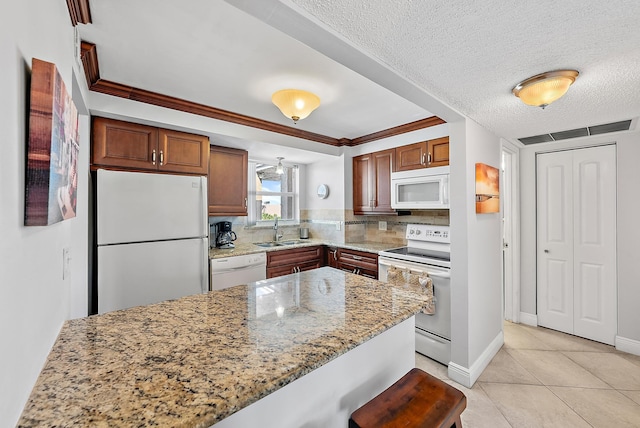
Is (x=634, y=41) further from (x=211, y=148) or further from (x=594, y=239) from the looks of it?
(x=211, y=148)

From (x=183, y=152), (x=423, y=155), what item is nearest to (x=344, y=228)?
(x=423, y=155)

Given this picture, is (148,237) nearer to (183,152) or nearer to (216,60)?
(183,152)

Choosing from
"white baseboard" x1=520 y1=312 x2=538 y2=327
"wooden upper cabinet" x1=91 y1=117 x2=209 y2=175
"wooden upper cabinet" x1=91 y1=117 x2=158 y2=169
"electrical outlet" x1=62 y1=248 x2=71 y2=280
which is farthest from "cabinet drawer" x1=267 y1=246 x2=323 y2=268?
"white baseboard" x1=520 y1=312 x2=538 y2=327

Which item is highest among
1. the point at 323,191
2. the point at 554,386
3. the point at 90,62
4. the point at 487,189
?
the point at 90,62

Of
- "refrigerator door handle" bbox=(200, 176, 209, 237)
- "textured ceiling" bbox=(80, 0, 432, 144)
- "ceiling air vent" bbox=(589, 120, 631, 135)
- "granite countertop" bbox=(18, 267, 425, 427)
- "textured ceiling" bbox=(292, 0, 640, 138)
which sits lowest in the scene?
"granite countertop" bbox=(18, 267, 425, 427)

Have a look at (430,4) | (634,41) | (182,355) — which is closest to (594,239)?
(634,41)

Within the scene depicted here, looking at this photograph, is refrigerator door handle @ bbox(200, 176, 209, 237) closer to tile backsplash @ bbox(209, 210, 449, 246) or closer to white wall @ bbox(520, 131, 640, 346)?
tile backsplash @ bbox(209, 210, 449, 246)

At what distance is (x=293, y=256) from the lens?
10.8 feet

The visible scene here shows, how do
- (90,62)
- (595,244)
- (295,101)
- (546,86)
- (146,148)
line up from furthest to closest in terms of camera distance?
(595,244), (146,148), (295,101), (90,62), (546,86)

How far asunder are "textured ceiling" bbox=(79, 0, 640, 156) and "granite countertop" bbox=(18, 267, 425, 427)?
110cm

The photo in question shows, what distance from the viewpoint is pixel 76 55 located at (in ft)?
4.66

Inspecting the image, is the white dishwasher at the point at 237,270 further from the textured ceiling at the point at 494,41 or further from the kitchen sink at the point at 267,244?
the textured ceiling at the point at 494,41

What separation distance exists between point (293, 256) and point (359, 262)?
78cm

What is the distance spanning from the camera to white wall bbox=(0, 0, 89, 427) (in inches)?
20.4
